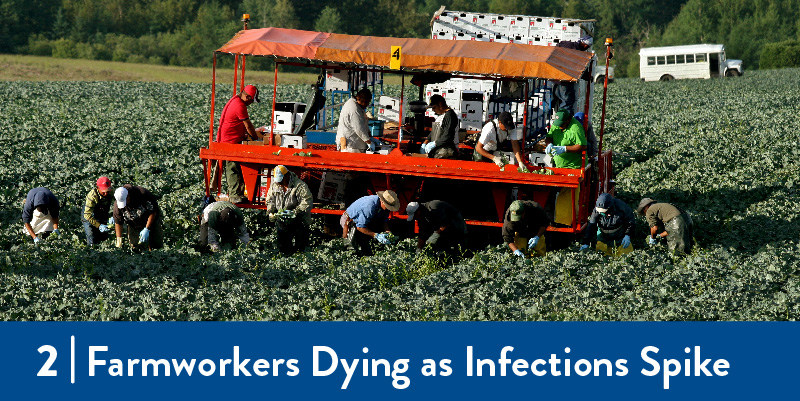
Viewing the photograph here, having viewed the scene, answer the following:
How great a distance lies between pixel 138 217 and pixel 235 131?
88.9 inches

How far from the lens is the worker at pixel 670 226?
15.8m

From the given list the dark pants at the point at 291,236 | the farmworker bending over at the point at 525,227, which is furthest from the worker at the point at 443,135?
the dark pants at the point at 291,236

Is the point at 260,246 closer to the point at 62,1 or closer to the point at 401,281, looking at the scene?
the point at 401,281

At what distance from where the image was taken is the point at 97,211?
16703 millimetres

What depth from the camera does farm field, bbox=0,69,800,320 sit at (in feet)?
41.3

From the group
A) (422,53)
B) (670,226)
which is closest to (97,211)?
(422,53)

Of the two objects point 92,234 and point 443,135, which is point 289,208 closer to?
point 443,135

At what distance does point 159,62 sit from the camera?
95500mm

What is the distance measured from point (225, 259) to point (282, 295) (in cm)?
224

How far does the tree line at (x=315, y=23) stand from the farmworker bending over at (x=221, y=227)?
7956 cm

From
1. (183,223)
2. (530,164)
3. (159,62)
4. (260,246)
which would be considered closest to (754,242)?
(530,164)

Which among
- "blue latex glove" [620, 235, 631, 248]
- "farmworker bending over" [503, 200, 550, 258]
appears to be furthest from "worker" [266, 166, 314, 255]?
"blue latex glove" [620, 235, 631, 248]

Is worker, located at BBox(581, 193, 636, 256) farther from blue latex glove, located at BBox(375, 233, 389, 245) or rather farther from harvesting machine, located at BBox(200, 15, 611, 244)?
blue latex glove, located at BBox(375, 233, 389, 245)

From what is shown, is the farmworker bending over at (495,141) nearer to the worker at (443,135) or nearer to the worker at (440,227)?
the worker at (443,135)
